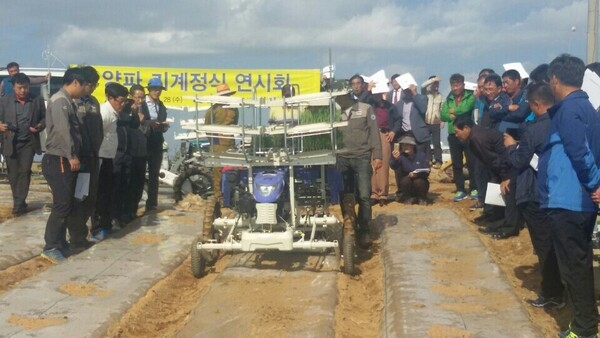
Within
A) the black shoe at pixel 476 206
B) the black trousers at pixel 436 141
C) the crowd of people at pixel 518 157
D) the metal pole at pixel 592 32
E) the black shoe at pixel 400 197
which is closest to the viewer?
the crowd of people at pixel 518 157

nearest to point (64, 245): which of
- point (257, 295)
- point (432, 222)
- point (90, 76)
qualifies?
point (90, 76)

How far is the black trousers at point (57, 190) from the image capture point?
911 cm

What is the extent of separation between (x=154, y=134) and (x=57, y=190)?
3251 millimetres

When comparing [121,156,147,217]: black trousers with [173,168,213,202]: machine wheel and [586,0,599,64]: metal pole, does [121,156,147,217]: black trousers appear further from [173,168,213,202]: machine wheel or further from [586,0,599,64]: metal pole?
[586,0,599,64]: metal pole

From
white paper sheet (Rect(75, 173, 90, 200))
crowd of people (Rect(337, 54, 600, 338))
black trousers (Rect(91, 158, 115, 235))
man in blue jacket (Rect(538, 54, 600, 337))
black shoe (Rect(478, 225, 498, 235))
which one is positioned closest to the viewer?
man in blue jacket (Rect(538, 54, 600, 337))

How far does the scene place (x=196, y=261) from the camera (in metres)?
8.53

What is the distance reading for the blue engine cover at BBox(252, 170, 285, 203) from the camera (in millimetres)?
8219

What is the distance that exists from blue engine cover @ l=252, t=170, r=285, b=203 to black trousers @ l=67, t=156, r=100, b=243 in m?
2.41

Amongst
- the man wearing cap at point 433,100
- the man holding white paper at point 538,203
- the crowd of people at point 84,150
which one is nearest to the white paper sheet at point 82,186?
the crowd of people at point 84,150

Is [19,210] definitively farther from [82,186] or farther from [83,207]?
[82,186]

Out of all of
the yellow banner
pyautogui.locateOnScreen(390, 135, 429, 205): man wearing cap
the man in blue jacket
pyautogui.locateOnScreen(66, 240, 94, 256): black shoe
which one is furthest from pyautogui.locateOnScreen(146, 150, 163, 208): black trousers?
the man in blue jacket

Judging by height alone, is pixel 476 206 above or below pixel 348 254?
above

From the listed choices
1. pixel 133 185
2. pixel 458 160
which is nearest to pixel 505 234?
pixel 458 160

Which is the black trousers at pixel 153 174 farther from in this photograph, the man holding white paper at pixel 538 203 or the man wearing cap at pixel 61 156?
the man holding white paper at pixel 538 203
